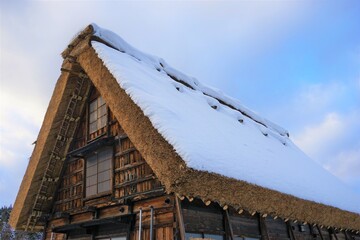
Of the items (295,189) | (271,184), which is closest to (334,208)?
(295,189)

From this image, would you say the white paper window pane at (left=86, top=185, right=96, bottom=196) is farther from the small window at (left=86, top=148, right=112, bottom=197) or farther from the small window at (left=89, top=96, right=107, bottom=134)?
the small window at (left=89, top=96, right=107, bottom=134)

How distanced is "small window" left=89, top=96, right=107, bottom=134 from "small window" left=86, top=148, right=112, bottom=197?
0.68 m

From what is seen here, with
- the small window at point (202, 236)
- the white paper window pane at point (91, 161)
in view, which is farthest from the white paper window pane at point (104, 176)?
the small window at point (202, 236)

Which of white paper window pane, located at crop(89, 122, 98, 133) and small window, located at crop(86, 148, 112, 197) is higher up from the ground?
white paper window pane, located at crop(89, 122, 98, 133)

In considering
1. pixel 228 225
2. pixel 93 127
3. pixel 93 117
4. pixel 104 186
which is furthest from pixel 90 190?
pixel 228 225

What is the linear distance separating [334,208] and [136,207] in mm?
4698

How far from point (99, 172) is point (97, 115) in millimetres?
1500

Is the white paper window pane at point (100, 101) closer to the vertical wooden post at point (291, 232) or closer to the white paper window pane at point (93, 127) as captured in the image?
the white paper window pane at point (93, 127)

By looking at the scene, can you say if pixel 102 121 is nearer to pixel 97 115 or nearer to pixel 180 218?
pixel 97 115

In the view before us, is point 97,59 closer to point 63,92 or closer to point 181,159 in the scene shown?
point 63,92

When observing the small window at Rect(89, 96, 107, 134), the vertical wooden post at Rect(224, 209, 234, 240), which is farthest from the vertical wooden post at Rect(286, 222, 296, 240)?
the small window at Rect(89, 96, 107, 134)

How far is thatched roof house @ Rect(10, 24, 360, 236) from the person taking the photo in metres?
4.66

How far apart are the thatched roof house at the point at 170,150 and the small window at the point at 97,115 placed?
1.79ft

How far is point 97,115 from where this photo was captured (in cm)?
807
